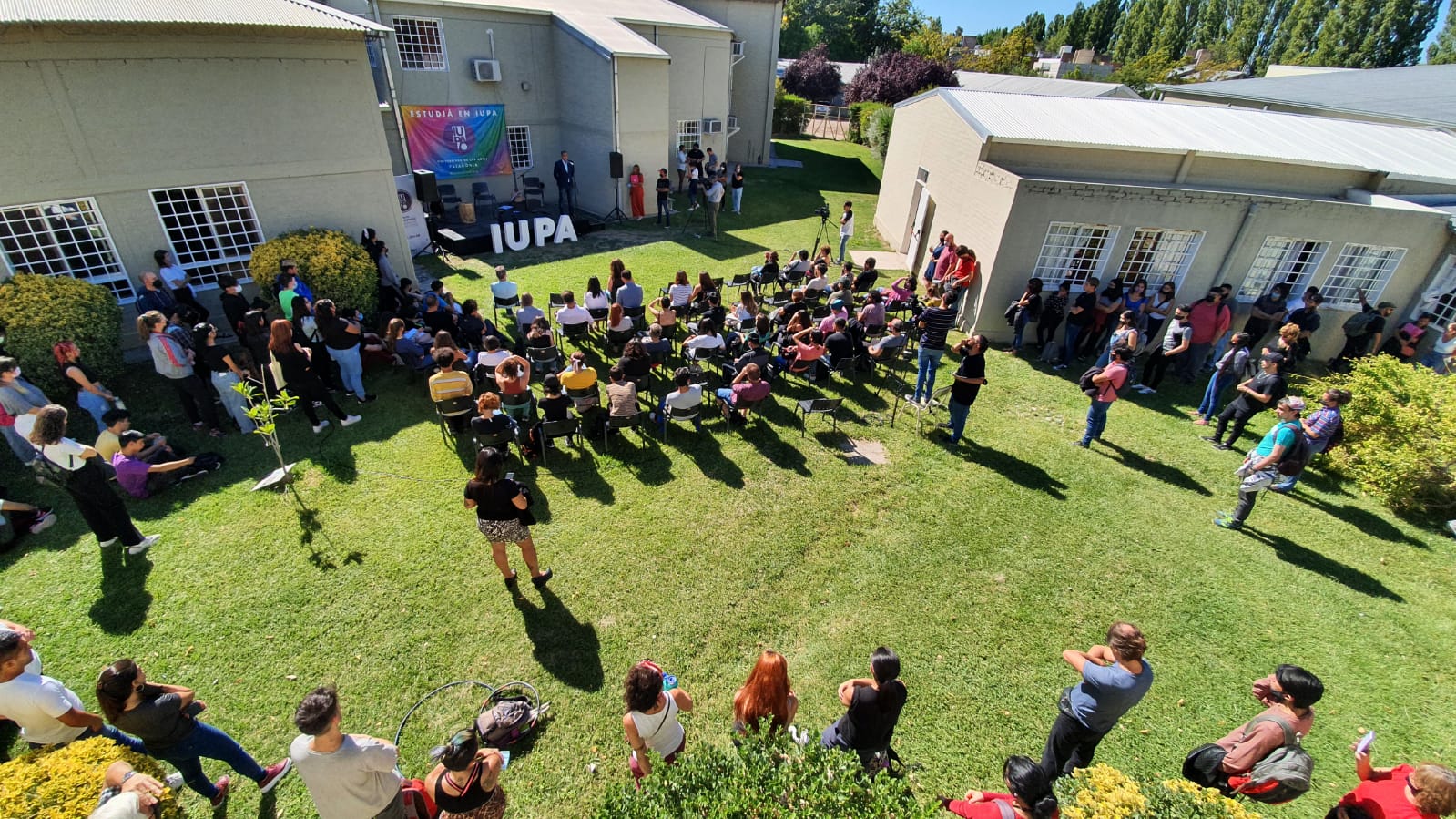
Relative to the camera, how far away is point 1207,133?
1353 cm

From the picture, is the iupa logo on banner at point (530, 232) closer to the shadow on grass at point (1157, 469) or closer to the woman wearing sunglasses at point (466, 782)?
the shadow on grass at point (1157, 469)

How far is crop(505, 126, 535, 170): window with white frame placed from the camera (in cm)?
2048

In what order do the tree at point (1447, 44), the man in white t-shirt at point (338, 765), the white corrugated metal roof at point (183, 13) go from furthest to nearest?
1. the tree at point (1447, 44)
2. the white corrugated metal roof at point (183, 13)
3. the man in white t-shirt at point (338, 765)

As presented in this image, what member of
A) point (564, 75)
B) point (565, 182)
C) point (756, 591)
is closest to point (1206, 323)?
point (756, 591)

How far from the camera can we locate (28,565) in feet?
21.9

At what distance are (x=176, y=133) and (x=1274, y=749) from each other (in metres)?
16.4

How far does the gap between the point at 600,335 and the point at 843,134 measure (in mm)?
35049

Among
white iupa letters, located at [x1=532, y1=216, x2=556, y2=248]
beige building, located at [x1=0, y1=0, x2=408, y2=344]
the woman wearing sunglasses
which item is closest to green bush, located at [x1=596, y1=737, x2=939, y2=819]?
the woman wearing sunglasses

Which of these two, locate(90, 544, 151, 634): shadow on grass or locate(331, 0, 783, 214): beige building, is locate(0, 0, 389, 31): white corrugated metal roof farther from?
locate(90, 544, 151, 634): shadow on grass

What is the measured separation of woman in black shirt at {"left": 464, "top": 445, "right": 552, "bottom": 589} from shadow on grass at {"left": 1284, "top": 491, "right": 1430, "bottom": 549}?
1075cm

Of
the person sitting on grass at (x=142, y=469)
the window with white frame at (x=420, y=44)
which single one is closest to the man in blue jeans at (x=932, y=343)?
the person sitting on grass at (x=142, y=469)

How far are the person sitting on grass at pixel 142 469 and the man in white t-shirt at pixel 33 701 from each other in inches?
134

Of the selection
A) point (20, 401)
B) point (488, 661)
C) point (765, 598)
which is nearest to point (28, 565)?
point (20, 401)

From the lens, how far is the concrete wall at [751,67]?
2608 centimetres
